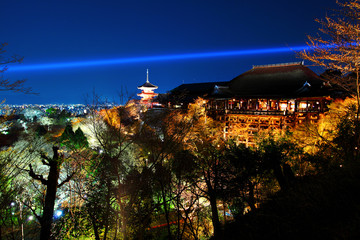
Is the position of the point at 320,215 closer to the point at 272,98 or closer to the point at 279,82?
the point at 272,98

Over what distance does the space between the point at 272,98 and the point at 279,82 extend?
2.43 meters

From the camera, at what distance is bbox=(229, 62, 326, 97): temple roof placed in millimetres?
17125

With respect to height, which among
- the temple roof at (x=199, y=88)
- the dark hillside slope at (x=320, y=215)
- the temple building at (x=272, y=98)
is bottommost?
the dark hillside slope at (x=320, y=215)

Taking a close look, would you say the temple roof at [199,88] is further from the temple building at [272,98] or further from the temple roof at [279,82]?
the temple roof at [279,82]

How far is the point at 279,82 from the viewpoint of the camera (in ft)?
65.5

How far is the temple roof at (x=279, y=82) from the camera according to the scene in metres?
17.1

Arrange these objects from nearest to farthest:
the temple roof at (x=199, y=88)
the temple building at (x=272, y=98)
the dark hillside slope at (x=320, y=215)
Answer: the dark hillside slope at (x=320, y=215) < the temple building at (x=272, y=98) < the temple roof at (x=199, y=88)

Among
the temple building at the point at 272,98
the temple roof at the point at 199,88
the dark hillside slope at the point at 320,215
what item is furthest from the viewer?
the temple roof at the point at 199,88

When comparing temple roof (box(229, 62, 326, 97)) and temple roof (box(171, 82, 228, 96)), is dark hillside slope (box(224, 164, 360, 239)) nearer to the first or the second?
temple roof (box(229, 62, 326, 97))

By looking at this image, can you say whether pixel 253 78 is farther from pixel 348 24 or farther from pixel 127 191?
pixel 127 191

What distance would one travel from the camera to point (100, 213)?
861 centimetres

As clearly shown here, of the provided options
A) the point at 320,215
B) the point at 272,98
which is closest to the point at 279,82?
the point at 272,98

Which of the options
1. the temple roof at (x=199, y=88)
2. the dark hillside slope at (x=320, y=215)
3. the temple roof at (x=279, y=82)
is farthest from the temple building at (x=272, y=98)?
the dark hillside slope at (x=320, y=215)

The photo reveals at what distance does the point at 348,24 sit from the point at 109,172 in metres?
11.7
